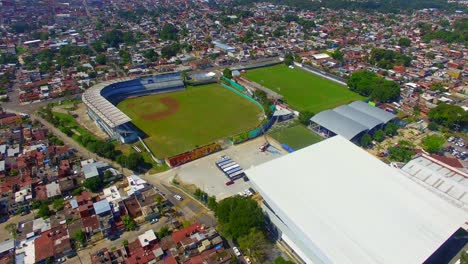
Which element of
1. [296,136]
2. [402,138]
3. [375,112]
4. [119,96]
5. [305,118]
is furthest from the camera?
[119,96]

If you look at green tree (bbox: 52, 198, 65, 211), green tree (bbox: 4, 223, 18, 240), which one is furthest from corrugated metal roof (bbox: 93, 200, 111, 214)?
green tree (bbox: 4, 223, 18, 240)

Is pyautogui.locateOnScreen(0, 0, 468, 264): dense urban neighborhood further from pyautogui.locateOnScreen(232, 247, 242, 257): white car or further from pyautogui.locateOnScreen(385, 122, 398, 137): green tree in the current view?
pyautogui.locateOnScreen(232, 247, 242, 257): white car

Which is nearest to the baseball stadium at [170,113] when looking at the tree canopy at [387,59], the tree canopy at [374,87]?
the tree canopy at [374,87]

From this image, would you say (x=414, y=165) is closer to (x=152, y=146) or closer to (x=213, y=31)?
(x=152, y=146)

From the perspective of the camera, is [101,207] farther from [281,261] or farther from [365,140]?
[365,140]

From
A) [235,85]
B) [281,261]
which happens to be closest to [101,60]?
[235,85]

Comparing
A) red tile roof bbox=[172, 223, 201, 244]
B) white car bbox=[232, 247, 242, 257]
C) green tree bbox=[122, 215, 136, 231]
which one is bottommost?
green tree bbox=[122, 215, 136, 231]

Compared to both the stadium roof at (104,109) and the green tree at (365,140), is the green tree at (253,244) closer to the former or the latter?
the green tree at (365,140)

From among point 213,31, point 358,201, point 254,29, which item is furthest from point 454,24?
point 358,201
